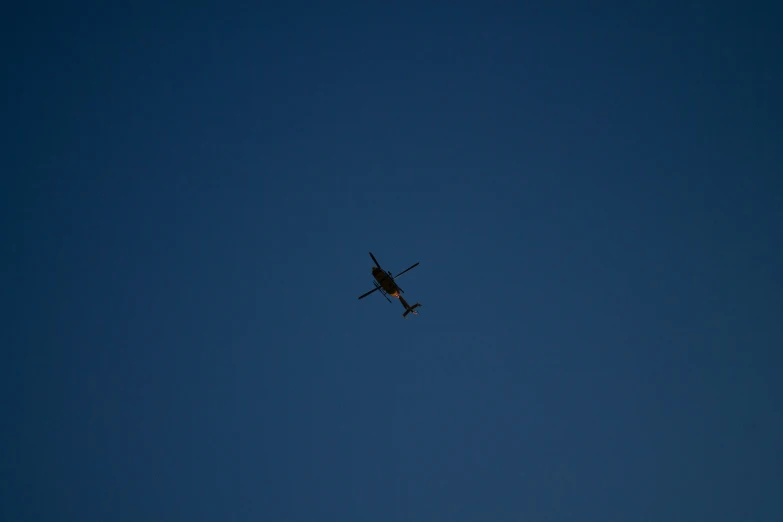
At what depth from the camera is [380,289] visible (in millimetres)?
53906
